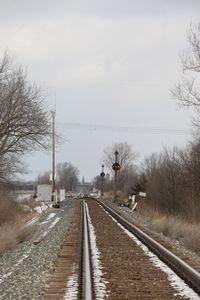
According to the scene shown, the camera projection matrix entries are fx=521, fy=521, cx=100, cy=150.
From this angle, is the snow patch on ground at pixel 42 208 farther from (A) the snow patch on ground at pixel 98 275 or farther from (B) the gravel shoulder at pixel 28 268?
(A) the snow patch on ground at pixel 98 275

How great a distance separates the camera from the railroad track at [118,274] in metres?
8.85

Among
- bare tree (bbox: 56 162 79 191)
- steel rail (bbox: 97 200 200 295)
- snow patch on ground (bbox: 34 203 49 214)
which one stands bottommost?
steel rail (bbox: 97 200 200 295)

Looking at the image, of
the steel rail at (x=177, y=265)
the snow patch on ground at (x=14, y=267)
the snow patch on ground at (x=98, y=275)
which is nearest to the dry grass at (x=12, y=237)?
the snow patch on ground at (x=14, y=267)

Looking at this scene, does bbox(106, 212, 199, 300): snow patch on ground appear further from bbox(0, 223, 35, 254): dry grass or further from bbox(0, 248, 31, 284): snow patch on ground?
bbox(0, 223, 35, 254): dry grass

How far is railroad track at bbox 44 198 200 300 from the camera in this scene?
29.0 feet

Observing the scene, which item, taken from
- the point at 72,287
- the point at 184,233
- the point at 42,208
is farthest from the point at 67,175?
the point at 72,287

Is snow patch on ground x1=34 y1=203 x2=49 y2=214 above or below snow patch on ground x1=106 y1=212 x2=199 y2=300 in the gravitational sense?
above

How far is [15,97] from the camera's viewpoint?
38.1m

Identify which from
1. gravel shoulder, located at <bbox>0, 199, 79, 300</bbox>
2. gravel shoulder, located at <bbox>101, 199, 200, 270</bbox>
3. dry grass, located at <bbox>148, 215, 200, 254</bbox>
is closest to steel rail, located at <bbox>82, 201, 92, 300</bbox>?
gravel shoulder, located at <bbox>0, 199, 79, 300</bbox>

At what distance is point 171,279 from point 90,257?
368 cm

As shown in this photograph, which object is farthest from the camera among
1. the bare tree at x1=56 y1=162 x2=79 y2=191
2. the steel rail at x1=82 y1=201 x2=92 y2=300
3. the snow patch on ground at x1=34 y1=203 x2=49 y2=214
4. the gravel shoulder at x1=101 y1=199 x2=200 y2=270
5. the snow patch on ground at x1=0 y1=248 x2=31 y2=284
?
the bare tree at x1=56 y1=162 x2=79 y2=191

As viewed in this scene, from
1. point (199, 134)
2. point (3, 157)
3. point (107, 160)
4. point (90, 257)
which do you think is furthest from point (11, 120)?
point (107, 160)

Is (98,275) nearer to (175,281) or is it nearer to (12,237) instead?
(175,281)

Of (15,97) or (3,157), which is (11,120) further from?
(3,157)
